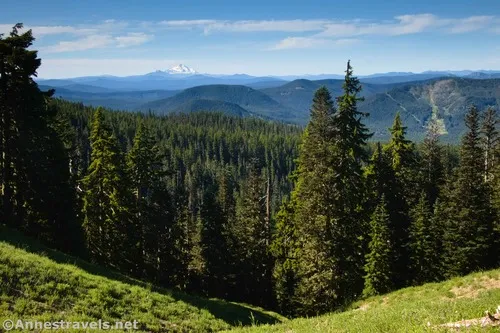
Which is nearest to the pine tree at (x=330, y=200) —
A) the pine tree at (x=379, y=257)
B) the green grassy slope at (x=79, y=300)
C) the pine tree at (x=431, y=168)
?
the pine tree at (x=379, y=257)

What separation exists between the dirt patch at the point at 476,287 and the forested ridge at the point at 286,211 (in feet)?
24.6

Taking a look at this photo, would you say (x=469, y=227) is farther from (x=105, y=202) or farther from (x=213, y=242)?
(x=105, y=202)

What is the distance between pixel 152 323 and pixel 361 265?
25463mm

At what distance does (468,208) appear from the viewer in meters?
34.4

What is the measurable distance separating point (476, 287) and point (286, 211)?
19.6m

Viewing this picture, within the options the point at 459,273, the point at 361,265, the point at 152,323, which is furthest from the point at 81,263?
the point at 459,273

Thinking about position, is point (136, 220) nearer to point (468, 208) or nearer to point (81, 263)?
point (81, 263)

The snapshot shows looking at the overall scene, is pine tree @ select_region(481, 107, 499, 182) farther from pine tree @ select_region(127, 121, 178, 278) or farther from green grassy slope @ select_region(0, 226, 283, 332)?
green grassy slope @ select_region(0, 226, 283, 332)

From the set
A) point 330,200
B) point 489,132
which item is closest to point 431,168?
point 489,132

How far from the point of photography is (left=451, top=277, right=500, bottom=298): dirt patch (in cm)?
2273

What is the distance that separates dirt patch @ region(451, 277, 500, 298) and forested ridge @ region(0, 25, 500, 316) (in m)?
7.51

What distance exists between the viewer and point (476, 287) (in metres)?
23.2

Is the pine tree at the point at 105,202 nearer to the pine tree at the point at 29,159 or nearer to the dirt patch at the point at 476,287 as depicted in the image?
the pine tree at the point at 29,159

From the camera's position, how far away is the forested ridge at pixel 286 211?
2869cm
